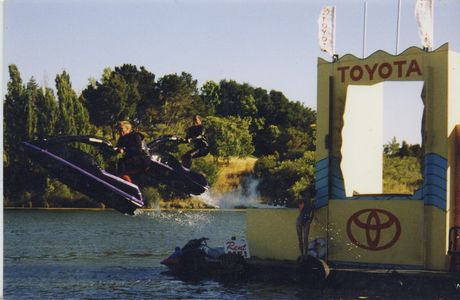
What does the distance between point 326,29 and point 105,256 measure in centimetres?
1130

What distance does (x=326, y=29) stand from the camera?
15.5 metres

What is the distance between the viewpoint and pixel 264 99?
123ft

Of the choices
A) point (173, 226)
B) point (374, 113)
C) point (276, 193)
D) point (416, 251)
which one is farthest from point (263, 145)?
point (416, 251)

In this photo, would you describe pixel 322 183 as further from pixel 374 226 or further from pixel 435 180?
pixel 435 180

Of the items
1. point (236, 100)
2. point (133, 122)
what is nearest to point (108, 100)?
point (133, 122)

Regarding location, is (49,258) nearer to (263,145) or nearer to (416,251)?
(263,145)

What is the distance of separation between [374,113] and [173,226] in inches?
723

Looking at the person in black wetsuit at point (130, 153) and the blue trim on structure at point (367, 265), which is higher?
the person in black wetsuit at point (130, 153)

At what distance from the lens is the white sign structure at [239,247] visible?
54.4 feet

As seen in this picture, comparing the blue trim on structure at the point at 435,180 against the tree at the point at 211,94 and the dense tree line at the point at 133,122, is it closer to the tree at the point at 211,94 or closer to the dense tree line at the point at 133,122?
the dense tree line at the point at 133,122

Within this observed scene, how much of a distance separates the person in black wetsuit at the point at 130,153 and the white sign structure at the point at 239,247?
2.31 meters

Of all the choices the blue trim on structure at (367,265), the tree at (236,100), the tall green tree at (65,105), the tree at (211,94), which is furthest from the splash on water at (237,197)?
the tree at (236,100)

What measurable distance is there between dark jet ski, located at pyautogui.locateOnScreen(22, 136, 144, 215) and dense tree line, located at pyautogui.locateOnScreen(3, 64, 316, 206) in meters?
2.24

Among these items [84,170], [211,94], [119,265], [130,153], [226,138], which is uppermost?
[211,94]
